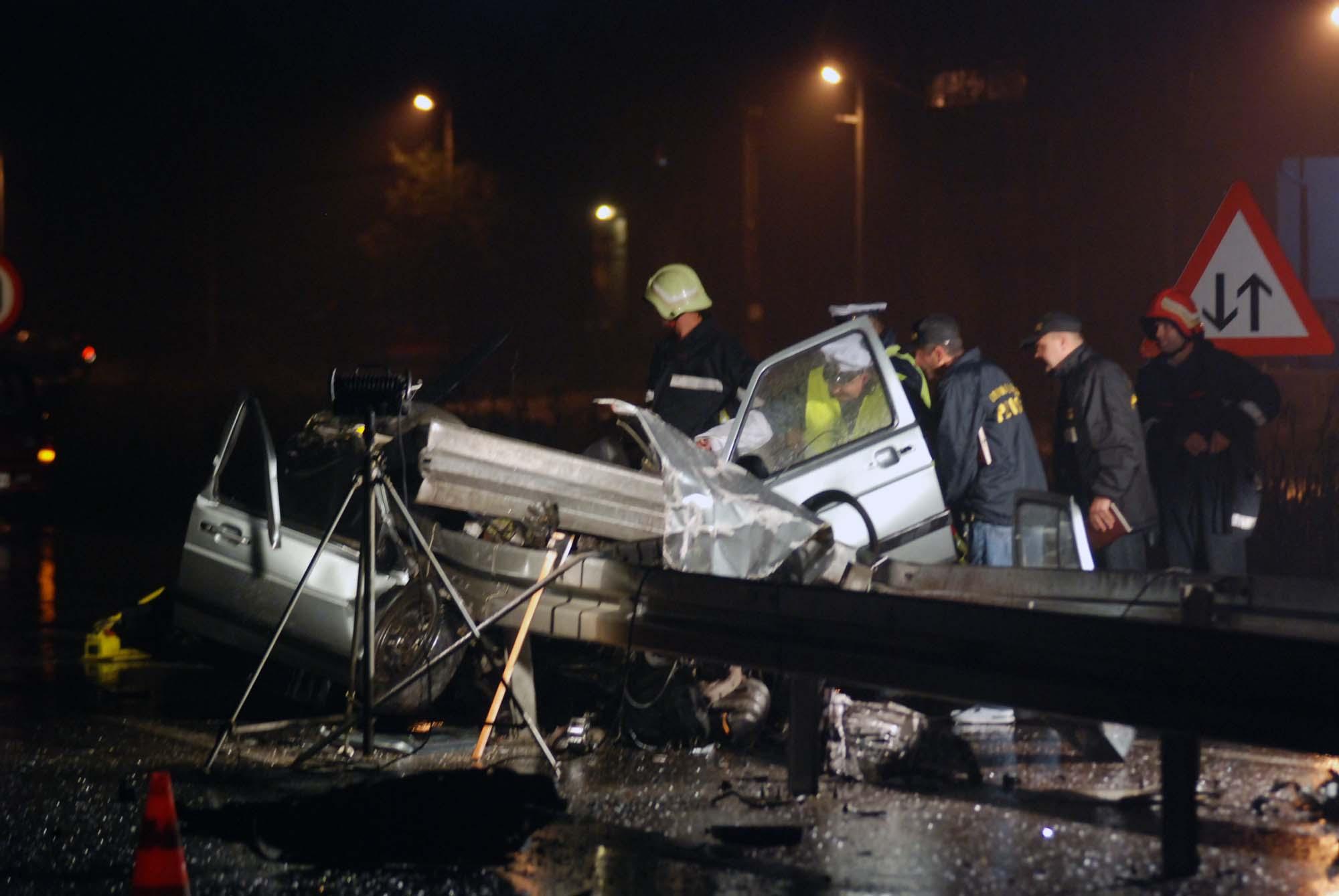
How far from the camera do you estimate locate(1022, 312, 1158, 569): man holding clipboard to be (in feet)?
26.8

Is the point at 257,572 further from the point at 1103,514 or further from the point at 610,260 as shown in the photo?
the point at 610,260

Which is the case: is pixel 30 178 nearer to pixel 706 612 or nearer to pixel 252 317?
pixel 252 317

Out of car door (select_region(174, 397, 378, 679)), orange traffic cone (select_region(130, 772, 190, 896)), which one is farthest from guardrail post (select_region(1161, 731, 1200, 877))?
car door (select_region(174, 397, 378, 679))

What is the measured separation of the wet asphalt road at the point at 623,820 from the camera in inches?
188

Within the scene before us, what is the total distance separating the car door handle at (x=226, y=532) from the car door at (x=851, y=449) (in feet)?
7.42

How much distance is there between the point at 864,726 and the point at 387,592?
2.01 metres

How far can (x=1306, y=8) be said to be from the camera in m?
19.0

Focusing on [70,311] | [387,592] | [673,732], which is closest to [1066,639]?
[673,732]

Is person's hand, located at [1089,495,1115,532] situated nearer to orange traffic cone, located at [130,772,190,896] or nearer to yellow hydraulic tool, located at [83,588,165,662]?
yellow hydraulic tool, located at [83,588,165,662]

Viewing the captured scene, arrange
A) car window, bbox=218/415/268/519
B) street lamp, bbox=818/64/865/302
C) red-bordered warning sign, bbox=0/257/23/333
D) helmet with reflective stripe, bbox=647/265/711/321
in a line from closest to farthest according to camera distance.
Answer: car window, bbox=218/415/268/519
helmet with reflective stripe, bbox=647/265/711/321
red-bordered warning sign, bbox=0/257/23/333
street lamp, bbox=818/64/865/302

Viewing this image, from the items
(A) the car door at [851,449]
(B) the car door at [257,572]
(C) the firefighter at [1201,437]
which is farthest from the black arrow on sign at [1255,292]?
(B) the car door at [257,572]

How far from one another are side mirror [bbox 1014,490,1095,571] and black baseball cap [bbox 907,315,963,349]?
1382mm

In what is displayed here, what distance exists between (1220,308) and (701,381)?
2.63 meters

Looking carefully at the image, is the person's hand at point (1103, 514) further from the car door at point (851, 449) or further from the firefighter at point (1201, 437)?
the car door at point (851, 449)
